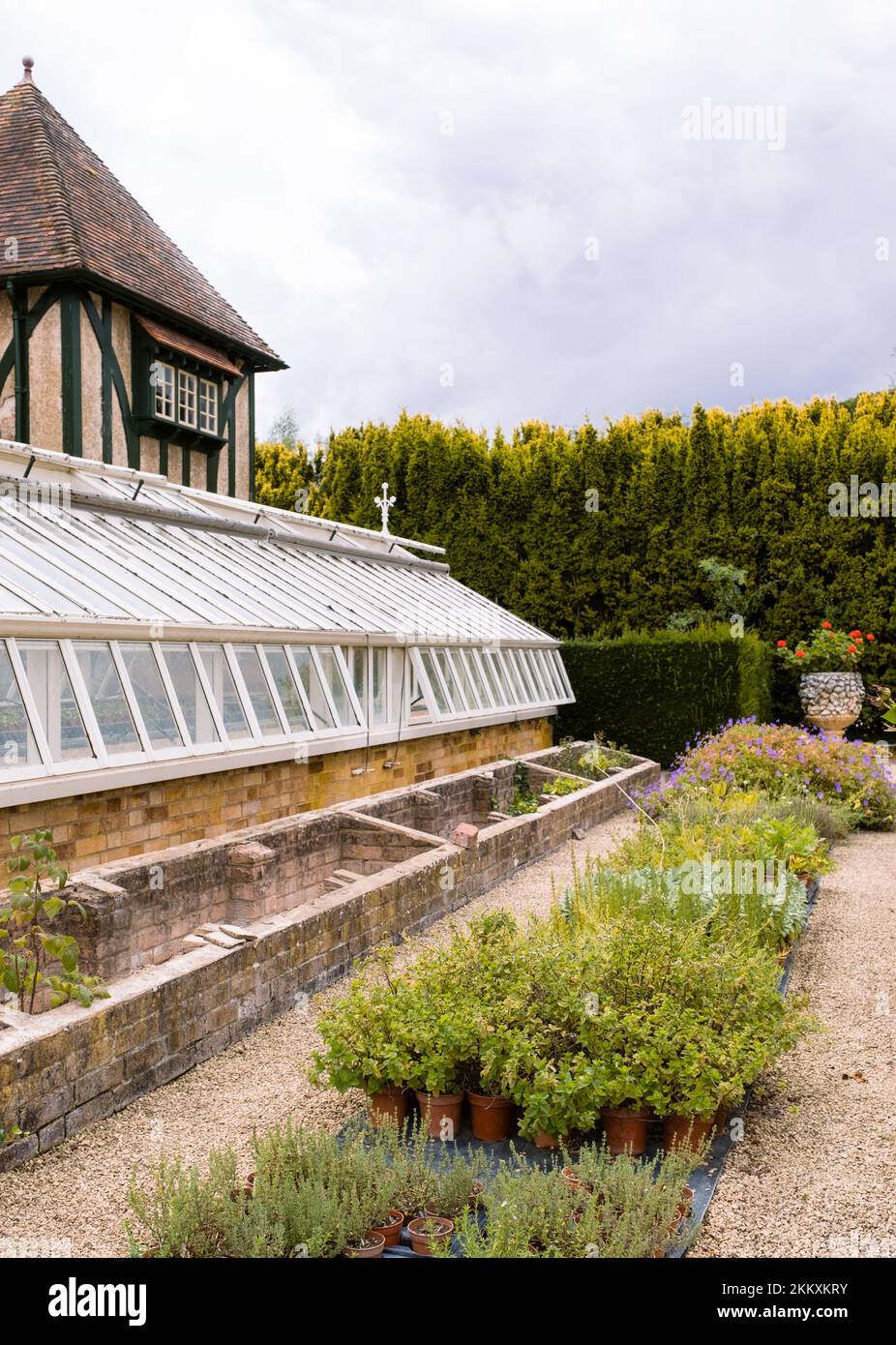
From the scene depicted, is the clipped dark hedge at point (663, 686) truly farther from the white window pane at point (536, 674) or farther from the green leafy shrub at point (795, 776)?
the green leafy shrub at point (795, 776)

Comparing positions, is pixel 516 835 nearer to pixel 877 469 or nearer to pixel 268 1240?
pixel 268 1240

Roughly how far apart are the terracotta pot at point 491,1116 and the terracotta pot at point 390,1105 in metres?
0.30

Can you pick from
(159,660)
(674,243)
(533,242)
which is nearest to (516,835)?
(159,660)

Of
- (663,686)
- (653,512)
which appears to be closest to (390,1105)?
(663,686)

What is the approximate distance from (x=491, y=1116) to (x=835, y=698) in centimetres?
1450

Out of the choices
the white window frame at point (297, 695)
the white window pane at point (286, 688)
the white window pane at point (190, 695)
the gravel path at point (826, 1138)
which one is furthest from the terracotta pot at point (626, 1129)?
the white window pane at point (286, 688)

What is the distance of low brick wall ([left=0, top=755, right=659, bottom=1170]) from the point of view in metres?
4.11

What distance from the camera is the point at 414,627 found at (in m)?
12.5

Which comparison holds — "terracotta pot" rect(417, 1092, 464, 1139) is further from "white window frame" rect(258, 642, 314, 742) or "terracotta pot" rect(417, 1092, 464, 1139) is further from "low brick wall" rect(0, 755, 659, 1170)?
"white window frame" rect(258, 642, 314, 742)

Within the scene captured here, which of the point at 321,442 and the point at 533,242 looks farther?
the point at 321,442

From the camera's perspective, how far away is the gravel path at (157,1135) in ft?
11.8

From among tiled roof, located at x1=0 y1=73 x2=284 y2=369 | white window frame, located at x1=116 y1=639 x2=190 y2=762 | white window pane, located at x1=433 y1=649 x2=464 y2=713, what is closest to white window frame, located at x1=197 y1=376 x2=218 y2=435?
tiled roof, located at x1=0 y1=73 x2=284 y2=369

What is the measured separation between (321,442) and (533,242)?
9.59m
